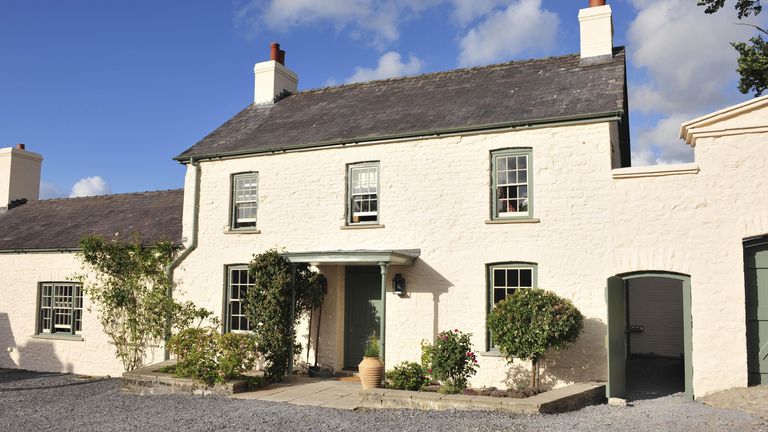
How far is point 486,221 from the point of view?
12531mm

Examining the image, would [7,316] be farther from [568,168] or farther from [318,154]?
Result: [568,168]

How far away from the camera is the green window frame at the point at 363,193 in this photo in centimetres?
1387

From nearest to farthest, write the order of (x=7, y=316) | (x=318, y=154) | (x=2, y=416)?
(x=2, y=416)
(x=318, y=154)
(x=7, y=316)

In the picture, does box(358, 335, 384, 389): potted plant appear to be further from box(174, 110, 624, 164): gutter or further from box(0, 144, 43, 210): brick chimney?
box(0, 144, 43, 210): brick chimney

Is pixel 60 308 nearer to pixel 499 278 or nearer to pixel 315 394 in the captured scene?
pixel 315 394

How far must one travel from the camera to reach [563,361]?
11703 millimetres

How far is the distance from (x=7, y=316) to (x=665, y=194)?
17.1 metres

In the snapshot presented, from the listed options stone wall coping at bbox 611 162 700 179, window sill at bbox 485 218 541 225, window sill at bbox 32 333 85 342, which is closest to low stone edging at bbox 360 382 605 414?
window sill at bbox 485 218 541 225

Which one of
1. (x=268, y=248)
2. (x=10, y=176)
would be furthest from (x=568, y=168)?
(x=10, y=176)

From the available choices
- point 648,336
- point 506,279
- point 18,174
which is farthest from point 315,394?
point 18,174

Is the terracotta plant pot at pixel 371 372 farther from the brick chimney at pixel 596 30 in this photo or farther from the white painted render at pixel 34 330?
the brick chimney at pixel 596 30

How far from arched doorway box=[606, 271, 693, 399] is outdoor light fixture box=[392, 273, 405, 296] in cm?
416

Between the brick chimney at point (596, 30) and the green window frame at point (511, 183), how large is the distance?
369 centimetres

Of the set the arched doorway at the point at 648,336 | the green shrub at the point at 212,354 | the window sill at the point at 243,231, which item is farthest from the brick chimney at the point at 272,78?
the arched doorway at the point at 648,336
